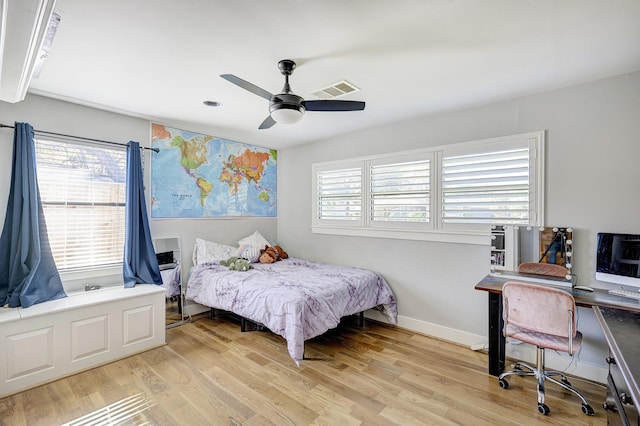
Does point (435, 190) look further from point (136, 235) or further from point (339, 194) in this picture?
point (136, 235)

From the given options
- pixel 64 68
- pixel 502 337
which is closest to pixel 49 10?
pixel 64 68

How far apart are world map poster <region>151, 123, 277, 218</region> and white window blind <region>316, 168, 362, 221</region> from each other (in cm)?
106

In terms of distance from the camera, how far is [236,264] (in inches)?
151

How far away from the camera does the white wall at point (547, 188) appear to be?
8.00 feet

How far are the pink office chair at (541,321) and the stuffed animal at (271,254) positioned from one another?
3.00 meters

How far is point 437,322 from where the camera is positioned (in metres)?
3.40

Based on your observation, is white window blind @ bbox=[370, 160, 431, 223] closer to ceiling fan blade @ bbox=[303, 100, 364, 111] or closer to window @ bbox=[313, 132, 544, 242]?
window @ bbox=[313, 132, 544, 242]

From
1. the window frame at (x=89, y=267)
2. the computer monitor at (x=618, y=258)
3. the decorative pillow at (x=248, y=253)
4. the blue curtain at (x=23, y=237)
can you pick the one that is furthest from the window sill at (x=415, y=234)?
the blue curtain at (x=23, y=237)

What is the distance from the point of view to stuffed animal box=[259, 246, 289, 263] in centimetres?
433

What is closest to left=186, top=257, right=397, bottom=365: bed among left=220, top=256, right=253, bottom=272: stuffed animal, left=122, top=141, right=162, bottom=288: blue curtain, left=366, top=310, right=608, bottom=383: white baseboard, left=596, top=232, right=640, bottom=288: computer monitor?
left=220, top=256, right=253, bottom=272: stuffed animal

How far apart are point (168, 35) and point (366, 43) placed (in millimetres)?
1300

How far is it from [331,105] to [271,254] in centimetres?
272

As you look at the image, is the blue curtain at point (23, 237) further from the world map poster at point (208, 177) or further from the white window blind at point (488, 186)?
the white window blind at point (488, 186)

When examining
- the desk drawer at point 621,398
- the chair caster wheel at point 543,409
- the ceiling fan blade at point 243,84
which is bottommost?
the chair caster wheel at point 543,409
